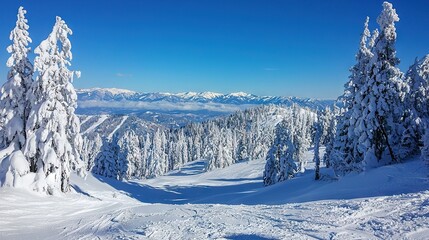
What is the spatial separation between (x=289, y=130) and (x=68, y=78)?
3792cm

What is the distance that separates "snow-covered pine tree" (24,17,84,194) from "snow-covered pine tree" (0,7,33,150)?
108cm

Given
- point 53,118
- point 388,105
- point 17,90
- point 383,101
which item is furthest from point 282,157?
point 17,90

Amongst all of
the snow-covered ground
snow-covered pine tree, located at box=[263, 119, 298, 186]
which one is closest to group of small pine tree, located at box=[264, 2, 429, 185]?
the snow-covered ground

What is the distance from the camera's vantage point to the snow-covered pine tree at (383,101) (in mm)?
23391

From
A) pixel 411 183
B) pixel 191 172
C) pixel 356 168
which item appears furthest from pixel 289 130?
pixel 191 172

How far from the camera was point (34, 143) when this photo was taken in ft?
64.1

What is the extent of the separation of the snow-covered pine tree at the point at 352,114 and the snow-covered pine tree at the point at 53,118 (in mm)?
21065

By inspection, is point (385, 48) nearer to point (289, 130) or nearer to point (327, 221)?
point (327, 221)

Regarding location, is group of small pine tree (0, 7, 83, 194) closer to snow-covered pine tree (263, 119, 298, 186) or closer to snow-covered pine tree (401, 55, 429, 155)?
snow-covered pine tree (401, 55, 429, 155)

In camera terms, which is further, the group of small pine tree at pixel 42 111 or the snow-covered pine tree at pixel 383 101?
the snow-covered pine tree at pixel 383 101

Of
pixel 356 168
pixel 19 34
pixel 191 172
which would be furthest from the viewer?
pixel 191 172

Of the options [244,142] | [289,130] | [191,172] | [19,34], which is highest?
[19,34]

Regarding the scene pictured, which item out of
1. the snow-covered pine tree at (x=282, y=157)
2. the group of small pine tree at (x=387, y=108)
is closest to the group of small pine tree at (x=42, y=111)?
the group of small pine tree at (x=387, y=108)

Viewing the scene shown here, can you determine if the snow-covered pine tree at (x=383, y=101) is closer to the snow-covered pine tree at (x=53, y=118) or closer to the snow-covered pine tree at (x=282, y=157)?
the snow-covered pine tree at (x=53, y=118)
